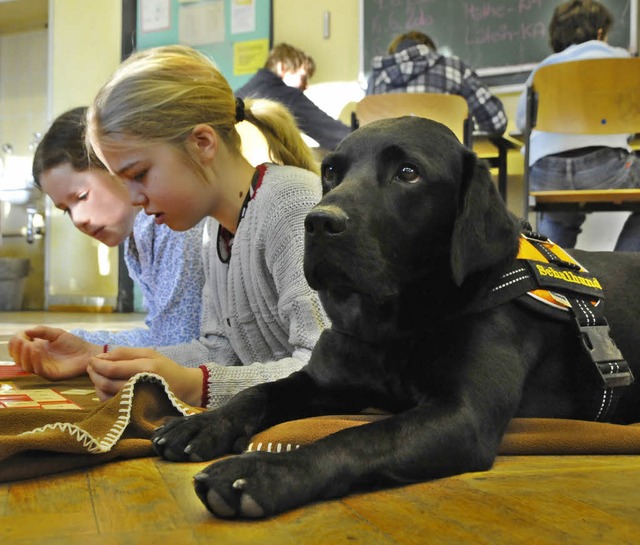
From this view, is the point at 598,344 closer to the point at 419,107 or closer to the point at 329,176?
the point at 329,176

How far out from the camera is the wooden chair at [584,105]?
10.7ft

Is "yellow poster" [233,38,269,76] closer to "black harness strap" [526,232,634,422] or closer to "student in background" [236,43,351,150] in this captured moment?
"student in background" [236,43,351,150]

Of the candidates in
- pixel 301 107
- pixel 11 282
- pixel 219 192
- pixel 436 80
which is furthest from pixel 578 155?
pixel 11 282

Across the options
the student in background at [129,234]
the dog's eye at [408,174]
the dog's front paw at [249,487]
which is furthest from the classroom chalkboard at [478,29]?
the dog's front paw at [249,487]

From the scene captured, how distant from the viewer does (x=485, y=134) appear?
3.99m

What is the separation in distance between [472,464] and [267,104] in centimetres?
126

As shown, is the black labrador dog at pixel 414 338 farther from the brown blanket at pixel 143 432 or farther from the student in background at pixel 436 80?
the student in background at pixel 436 80

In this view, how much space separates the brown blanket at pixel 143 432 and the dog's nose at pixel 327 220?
0.31m

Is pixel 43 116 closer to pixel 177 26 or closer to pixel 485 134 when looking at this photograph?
pixel 177 26

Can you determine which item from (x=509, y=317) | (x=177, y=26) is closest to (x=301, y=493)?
(x=509, y=317)

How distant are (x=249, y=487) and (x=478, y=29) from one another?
15.6ft

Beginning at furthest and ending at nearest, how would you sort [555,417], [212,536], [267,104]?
[267,104] < [555,417] < [212,536]

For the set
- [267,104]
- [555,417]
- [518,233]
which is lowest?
[555,417]

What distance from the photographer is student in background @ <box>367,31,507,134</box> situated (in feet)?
13.2
